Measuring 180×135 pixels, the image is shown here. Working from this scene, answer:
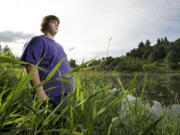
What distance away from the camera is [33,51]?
4.39 ft

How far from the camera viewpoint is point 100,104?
0.71 m

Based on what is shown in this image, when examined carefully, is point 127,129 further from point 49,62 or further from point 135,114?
point 49,62

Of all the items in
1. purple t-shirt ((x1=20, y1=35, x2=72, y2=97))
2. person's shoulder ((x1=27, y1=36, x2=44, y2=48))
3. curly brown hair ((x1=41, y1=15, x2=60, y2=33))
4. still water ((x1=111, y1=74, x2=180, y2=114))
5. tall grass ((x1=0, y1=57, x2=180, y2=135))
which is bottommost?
still water ((x1=111, y1=74, x2=180, y2=114))

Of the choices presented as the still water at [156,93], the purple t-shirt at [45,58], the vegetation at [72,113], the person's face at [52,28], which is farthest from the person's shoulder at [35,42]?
the still water at [156,93]

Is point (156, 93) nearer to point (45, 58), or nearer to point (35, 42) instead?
point (45, 58)

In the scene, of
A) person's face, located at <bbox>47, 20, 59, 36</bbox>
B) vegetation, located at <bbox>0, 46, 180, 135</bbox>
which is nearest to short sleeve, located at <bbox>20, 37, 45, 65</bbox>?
person's face, located at <bbox>47, 20, 59, 36</bbox>

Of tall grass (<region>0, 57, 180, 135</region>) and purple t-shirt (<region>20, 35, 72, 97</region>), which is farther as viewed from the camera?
purple t-shirt (<region>20, 35, 72, 97</region>)

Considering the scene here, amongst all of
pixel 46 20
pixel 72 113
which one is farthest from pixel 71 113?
pixel 46 20

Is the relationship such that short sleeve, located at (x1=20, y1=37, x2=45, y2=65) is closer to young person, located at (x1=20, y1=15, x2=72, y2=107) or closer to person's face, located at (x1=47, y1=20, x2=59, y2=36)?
young person, located at (x1=20, y1=15, x2=72, y2=107)

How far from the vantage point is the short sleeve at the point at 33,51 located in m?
1.30

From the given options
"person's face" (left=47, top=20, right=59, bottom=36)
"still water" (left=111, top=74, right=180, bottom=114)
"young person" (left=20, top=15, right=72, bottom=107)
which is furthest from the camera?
"person's face" (left=47, top=20, right=59, bottom=36)

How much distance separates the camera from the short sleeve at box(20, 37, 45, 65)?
130cm

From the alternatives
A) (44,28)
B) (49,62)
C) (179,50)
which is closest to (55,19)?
(44,28)

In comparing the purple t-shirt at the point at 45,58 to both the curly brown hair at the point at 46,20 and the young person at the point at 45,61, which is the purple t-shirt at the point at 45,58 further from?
the curly brown hair at the point at 46,20
